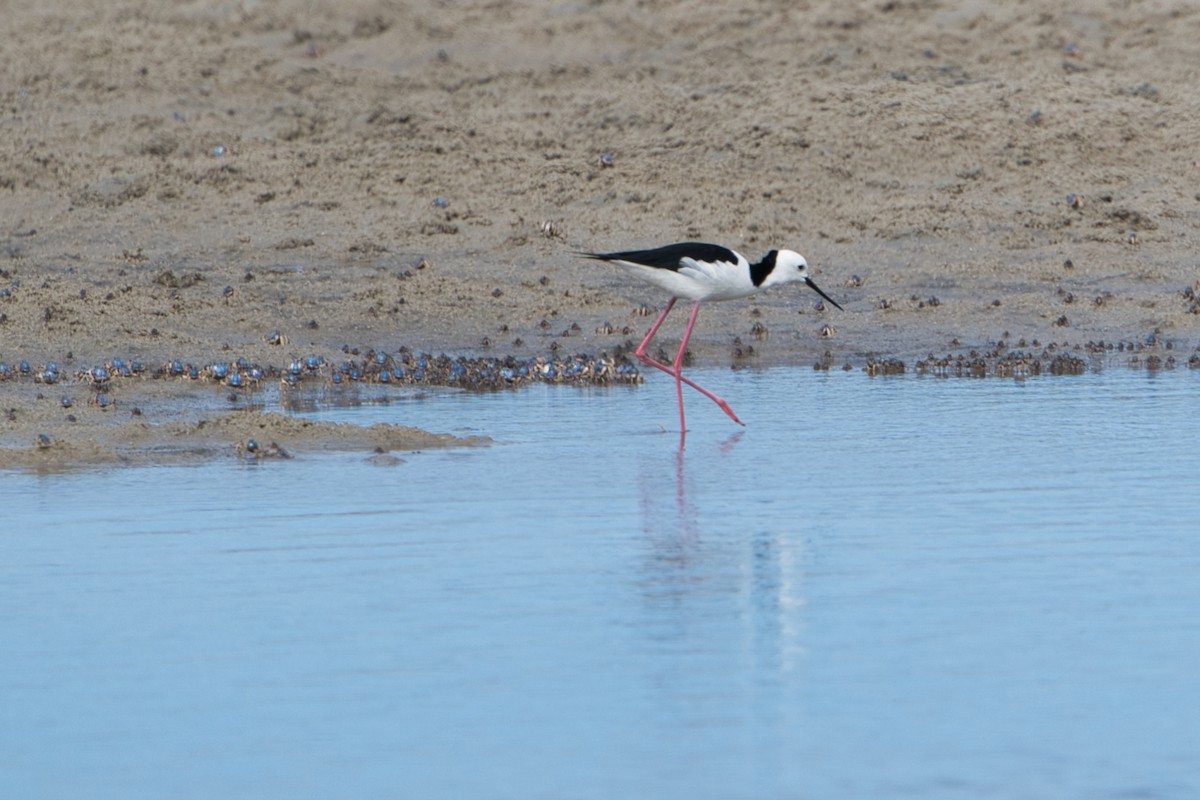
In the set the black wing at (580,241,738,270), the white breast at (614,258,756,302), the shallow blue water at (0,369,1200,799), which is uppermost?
the black wing at (580,241,738,270)

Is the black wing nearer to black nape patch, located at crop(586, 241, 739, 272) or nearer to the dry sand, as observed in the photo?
black nape patch, located at crop(586, 241, 739, 272)

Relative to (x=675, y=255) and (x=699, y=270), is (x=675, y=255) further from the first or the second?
(x=699, y=270)

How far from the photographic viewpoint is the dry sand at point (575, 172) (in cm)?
1244

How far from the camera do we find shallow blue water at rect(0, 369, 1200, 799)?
404cm

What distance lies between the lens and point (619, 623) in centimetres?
512

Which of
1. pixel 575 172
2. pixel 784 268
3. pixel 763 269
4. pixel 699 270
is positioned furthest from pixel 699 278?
pixel 575 172

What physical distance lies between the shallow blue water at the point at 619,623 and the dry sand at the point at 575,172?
429 cm

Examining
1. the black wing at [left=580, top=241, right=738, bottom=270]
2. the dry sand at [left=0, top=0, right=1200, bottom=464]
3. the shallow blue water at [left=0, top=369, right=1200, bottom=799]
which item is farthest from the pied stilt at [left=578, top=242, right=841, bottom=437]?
the shallow blue water at [left=0, top=369, right=1200, bottom=799]

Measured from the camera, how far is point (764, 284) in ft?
34.5

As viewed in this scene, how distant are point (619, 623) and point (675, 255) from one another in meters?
5.08

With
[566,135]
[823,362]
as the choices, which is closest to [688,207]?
[566,135]

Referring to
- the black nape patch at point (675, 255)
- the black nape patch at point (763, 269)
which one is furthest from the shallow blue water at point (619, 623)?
the black nape patch at point (763, 269)

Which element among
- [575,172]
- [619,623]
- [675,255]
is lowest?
[619,623]

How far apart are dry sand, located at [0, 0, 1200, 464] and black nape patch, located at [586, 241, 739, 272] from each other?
75.8 inches
